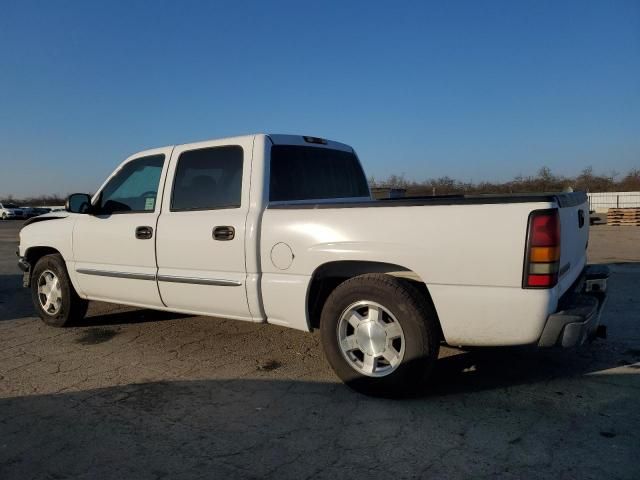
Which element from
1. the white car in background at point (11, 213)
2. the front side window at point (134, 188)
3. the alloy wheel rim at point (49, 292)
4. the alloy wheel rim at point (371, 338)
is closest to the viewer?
the alloy wheel rim at point (371, 338)

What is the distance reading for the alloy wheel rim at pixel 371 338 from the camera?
11.5 feet

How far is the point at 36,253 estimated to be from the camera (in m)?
5.95

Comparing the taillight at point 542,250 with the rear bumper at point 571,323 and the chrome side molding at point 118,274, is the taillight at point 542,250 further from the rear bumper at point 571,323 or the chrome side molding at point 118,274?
the chrome side molding at point 118,274

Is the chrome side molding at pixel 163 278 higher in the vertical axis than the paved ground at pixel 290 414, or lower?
higher

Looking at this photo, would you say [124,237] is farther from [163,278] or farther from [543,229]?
[543,229]

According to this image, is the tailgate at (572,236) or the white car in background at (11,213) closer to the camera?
the tailgate at (572,236)

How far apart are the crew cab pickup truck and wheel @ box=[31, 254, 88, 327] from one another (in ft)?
0.11

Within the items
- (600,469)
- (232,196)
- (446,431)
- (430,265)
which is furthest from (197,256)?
(600,469)

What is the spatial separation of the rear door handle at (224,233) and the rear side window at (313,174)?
426 millimetres

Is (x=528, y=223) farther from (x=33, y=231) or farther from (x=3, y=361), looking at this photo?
(x=33, y=231)

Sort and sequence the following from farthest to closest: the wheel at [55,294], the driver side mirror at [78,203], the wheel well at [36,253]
Result: the wheel well at [36,253] → the wheel at [55,294] → the driver side mirror at [78,203]

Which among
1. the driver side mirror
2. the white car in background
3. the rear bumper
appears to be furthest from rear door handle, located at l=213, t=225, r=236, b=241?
the white car in background

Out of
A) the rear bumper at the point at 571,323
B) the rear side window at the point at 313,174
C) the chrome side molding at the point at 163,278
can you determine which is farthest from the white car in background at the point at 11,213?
the rear bumper at the point at 571,323

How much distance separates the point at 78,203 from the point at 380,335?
348cm
